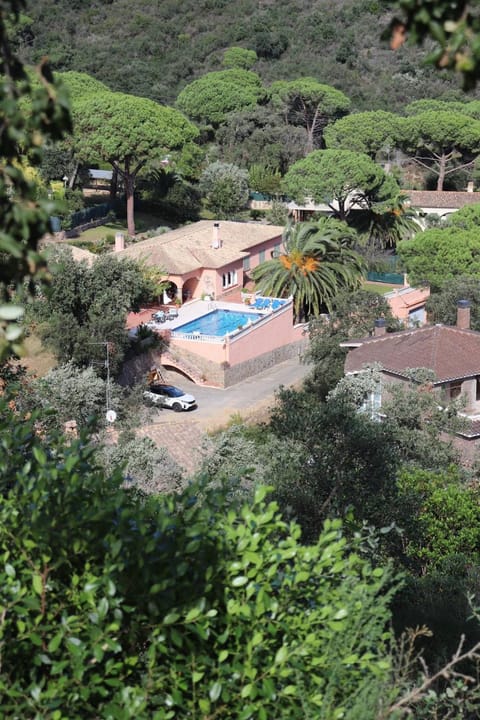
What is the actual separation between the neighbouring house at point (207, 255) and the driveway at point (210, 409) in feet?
18.8

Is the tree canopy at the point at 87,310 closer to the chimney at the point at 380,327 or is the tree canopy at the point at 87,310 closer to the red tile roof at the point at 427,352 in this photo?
the red tile roof at the point at 427,352

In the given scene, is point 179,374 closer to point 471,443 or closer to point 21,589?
point 471,443

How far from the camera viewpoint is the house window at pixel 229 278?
40159 millimetres

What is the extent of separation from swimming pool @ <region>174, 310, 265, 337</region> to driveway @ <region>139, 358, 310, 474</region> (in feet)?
5.89

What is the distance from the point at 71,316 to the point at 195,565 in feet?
73.7

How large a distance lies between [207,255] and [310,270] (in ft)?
14.9

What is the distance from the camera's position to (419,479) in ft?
57.1

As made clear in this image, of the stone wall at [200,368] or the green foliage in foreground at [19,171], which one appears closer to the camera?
the green foliage in foreground at [19,171]

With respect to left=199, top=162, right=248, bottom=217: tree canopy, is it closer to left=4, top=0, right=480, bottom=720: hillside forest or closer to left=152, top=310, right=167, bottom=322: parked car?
left=4, top=0, right=480, bottom=720: hillside forest

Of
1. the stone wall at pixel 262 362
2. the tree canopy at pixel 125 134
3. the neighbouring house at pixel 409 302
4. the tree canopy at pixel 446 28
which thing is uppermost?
the tree canopy at pixel 446 28

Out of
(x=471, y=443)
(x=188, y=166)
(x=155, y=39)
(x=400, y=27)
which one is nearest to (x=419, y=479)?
(x=471, y=443)

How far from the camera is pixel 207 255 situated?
39.6 meters

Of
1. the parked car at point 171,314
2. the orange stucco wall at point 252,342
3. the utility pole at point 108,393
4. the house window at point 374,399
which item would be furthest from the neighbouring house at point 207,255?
the house window at point 374,399

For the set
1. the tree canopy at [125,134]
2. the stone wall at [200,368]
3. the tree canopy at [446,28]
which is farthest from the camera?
the tree canopy at [125,134]
